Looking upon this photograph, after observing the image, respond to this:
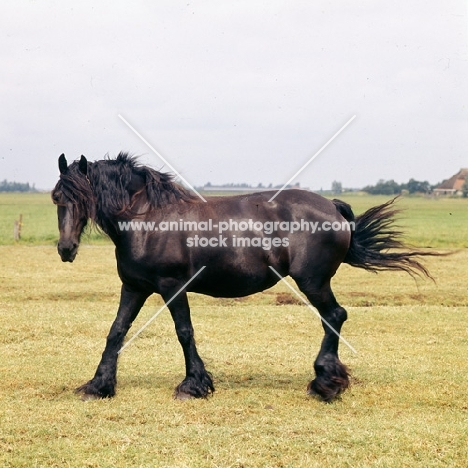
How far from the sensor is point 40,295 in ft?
46.0

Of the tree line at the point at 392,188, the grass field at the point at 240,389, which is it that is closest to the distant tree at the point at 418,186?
the tree line at the point at 392,188

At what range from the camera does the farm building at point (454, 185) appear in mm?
82331

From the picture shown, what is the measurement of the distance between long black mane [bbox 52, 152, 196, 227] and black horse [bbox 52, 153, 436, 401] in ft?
0.03

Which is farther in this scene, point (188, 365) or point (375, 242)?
point (375, 242)

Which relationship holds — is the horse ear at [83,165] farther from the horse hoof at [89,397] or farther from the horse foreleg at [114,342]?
the horse hoof at [89,397]

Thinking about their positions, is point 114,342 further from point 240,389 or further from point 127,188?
point 127,188

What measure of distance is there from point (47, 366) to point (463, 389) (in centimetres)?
491

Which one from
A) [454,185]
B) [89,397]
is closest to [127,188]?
[89,397]

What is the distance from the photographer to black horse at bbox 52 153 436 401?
679cm

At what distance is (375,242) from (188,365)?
2.57 meters

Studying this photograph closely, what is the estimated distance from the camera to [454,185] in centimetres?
8631

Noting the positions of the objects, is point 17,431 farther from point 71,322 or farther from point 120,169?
point 71,322

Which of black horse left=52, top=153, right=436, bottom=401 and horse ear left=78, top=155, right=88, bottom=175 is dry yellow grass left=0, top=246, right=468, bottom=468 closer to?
black horse left=52, top=153, right=436, bottom=401

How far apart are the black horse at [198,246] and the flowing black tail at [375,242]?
1.11 ft
